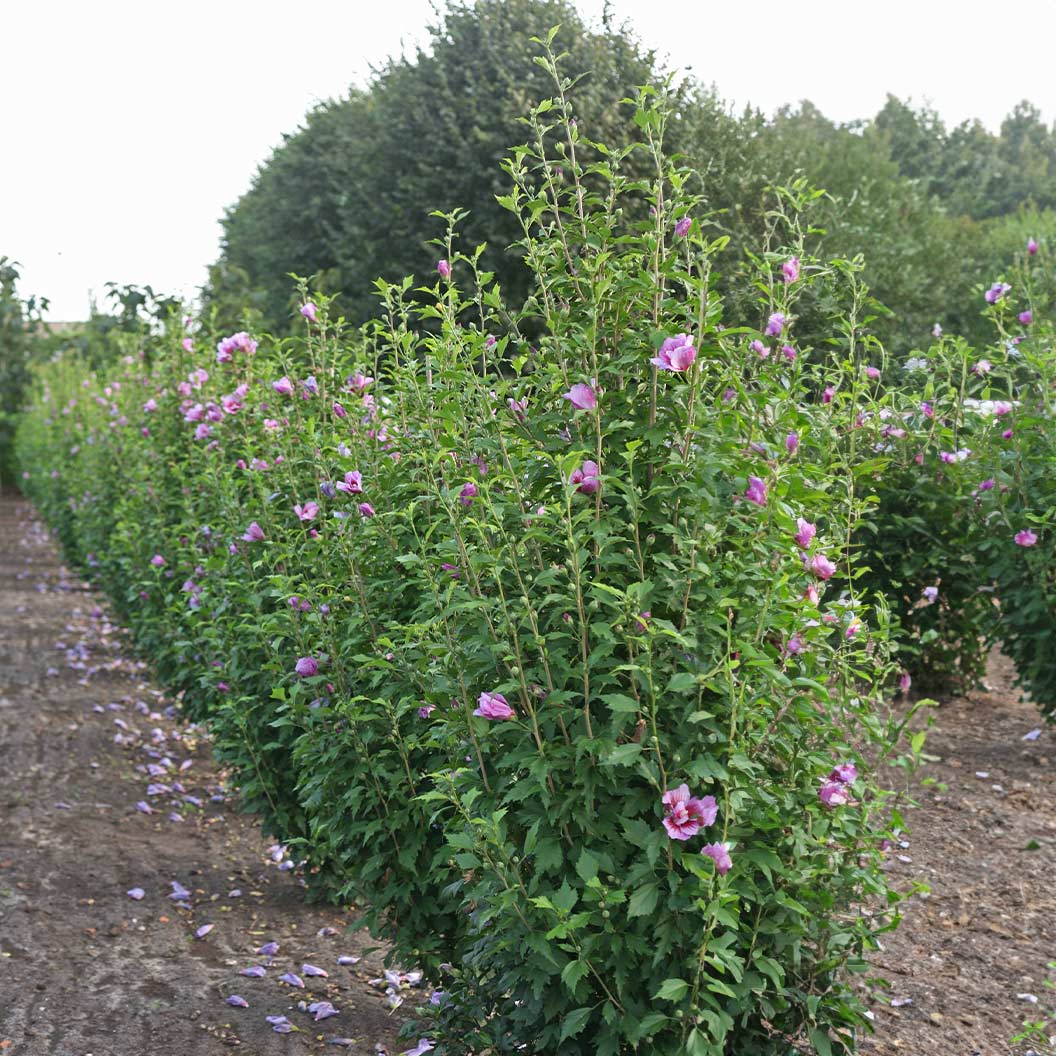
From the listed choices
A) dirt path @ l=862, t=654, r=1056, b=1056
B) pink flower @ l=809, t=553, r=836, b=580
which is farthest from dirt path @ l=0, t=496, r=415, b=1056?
pink flower @ l=809, t=553, r=836, b=580

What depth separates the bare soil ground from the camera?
3.60 meters

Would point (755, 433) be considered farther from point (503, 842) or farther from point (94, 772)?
point (94, 772)

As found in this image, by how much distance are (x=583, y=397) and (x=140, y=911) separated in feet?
10.5

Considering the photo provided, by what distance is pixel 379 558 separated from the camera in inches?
131

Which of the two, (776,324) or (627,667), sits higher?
(776,324)

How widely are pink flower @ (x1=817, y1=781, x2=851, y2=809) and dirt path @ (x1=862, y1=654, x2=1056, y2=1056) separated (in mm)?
509

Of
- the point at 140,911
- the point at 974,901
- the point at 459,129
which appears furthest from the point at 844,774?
the point at 459,129

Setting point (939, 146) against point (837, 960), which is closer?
point (837, 960)

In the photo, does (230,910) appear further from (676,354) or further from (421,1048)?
(676,354)

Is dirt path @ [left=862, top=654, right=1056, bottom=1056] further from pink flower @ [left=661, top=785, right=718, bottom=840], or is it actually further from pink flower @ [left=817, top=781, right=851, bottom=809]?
pink flower @ [left=661, top=785, right=718, bottom=840]

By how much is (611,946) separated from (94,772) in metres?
4.84

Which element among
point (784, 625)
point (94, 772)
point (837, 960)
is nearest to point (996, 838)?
point (837, 960)

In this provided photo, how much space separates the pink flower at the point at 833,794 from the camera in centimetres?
238

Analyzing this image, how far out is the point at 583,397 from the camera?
233 centimetres
